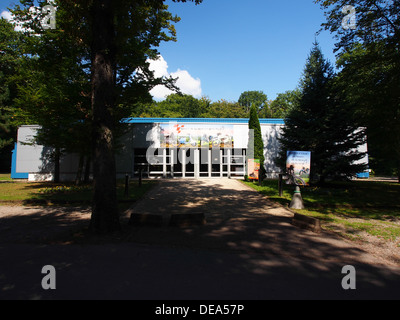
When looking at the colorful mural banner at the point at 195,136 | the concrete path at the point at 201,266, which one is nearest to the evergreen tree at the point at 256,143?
the colorful mural banner at the point at 195,136

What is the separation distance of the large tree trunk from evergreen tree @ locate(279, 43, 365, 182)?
11538mm

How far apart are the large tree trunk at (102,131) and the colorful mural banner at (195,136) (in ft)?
52.4

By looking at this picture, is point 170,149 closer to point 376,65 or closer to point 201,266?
point 376,65

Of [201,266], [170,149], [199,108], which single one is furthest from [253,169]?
[199,108]

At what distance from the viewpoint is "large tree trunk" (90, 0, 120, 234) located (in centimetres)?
597

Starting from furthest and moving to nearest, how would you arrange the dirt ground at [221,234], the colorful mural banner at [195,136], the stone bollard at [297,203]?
the colorful mural banner at [195,136], the stone bollard at [297,203], the dirt ground at [221,234]

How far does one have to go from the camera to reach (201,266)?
407cm

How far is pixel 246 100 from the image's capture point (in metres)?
78.8

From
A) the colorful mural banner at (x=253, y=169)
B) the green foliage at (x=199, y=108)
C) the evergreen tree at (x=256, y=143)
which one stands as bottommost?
the colorful mural banner at (x=253, y=169)

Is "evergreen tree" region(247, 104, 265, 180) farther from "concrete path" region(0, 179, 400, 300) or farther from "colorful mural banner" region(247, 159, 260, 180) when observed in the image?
"concrete path" region(0, 179, 400, 300)

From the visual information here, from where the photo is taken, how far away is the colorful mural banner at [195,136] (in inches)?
874

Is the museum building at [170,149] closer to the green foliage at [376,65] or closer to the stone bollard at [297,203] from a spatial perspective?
the green foliage at [376,65]

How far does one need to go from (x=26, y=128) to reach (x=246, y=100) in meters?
66.6
